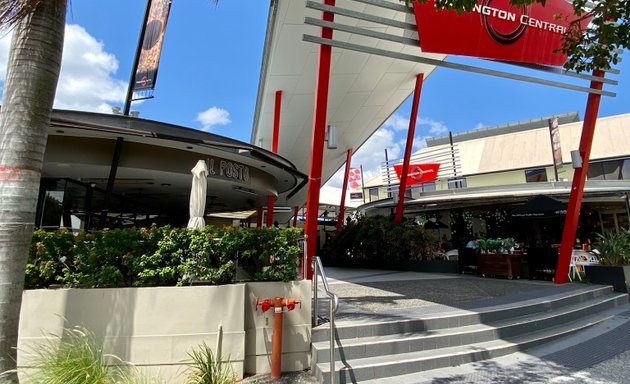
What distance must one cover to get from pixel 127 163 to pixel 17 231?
249 inches

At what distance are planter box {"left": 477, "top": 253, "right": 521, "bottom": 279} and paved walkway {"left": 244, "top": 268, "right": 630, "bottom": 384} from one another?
2.54 feet

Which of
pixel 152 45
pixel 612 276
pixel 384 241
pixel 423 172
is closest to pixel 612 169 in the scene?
pixel 423 172

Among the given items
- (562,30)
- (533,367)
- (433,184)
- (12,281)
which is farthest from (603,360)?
(433,184)

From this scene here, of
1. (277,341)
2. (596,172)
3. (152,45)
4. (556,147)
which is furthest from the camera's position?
(596,172)

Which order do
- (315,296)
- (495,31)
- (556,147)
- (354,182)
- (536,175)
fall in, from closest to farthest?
(315,296)
(495,31)
(556,147)
(536,175)
(354,182)

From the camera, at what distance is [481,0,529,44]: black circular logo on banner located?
7.32 metres

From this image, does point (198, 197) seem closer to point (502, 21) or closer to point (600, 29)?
point (600, 29)

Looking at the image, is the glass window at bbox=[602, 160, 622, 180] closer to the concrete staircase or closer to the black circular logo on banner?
the black circular logo on banner

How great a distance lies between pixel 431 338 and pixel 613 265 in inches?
270

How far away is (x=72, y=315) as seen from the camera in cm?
423

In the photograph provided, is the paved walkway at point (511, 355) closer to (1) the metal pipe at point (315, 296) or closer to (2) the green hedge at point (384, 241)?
(1) the metal pipe at point (315, 296)

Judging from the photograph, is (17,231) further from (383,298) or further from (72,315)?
(383,298)

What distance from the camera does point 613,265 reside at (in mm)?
8484

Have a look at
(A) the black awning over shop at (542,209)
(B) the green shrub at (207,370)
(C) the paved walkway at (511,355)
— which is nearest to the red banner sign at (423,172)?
(A) the black awning over shop at (542,209)
